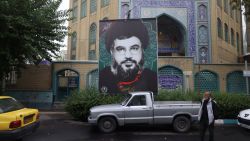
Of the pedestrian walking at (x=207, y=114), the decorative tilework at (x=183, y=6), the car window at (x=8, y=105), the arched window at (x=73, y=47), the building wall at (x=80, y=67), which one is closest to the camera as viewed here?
the car window at (x=8, y=105)

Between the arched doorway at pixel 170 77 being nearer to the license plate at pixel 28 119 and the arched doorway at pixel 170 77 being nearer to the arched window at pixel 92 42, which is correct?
the arched window at pixel 92 42

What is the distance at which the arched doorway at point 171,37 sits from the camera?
29.3m

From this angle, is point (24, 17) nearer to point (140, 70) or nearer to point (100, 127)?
point (140, 70)

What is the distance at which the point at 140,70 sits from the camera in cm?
1468

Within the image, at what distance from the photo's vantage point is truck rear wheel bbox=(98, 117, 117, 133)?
11828mm

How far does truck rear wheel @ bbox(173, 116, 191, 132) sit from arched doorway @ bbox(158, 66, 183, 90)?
10.4 m

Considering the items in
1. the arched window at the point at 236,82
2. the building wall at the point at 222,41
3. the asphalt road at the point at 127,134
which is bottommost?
the asphalt road at the point at 127,134

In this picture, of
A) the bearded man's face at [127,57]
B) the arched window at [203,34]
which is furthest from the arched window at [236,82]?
the bearded man's face at [127,57]

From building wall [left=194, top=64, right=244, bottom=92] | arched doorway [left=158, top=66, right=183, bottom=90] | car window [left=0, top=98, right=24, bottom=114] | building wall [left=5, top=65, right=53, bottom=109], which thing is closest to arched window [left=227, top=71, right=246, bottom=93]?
building wall [left=194, top=64, right=244, bottom=92]

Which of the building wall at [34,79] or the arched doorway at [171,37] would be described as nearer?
the building wall at [34,79]

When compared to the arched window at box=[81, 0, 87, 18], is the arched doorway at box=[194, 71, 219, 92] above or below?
below

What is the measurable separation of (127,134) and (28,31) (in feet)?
28.4

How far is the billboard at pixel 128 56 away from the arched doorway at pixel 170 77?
7900 mm

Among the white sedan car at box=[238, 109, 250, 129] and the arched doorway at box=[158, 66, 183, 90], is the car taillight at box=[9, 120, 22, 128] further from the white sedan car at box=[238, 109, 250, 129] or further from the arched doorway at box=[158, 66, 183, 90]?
the arched doorway at box=[158, 66, 183, 90]
